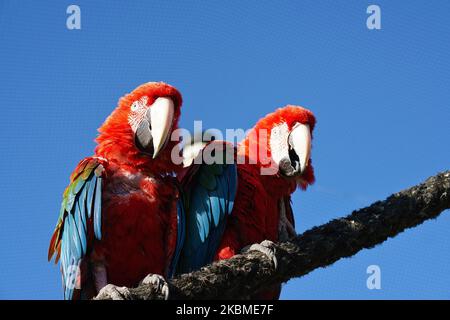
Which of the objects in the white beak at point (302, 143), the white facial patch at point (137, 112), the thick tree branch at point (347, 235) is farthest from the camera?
the white beak at point (302, 143)

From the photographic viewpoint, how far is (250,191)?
5.54 m

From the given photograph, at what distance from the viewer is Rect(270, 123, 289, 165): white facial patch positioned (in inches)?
227

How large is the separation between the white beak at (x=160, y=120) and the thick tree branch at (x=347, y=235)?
124 centimetres

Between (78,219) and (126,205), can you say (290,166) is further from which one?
(78,219)

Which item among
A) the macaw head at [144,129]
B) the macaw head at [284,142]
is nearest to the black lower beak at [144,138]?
the macaw head at [144,129]

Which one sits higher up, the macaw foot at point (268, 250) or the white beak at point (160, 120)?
the white beak at point (160, 120)

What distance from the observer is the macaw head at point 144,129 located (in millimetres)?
5285

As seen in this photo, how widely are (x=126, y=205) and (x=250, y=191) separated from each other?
101cm

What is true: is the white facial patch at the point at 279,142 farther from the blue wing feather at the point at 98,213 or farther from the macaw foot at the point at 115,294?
the macaw foot at the point at 115,294
